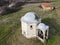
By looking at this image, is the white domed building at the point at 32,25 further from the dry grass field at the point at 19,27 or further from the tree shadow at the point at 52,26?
the tree shadow at the point at 52,26

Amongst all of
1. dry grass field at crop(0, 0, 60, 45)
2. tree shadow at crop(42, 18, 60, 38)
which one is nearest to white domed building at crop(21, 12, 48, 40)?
dry grass field at crop(0, 0, 60, 45)

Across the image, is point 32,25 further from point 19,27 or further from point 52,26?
point 52,26

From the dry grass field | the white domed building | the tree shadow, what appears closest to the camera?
the white domed building

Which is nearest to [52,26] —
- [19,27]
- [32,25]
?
[32,25]

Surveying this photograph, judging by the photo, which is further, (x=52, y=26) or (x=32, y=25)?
(x=52, y=26)

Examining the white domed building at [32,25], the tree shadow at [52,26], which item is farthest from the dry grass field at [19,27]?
the white domed building at [32,25]

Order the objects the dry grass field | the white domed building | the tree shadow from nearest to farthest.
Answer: the white domed building, the dry grass field, the tree shadow

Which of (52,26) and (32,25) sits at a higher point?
(32,25)

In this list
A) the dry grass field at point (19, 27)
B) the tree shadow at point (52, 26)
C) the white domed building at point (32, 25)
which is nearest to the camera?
the white domed building at point (32, 25)

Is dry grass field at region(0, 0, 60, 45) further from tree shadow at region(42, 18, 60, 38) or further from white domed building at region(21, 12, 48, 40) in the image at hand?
white domed building at region(21, 12, 48, 40)

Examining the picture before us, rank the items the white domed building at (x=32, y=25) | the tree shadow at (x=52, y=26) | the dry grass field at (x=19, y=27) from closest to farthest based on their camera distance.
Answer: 1. the white domed building at (x=32, y=25)
2. the dry grass field at (x=19, y=27)
3. the tree shadow at (x=52, y=26)
